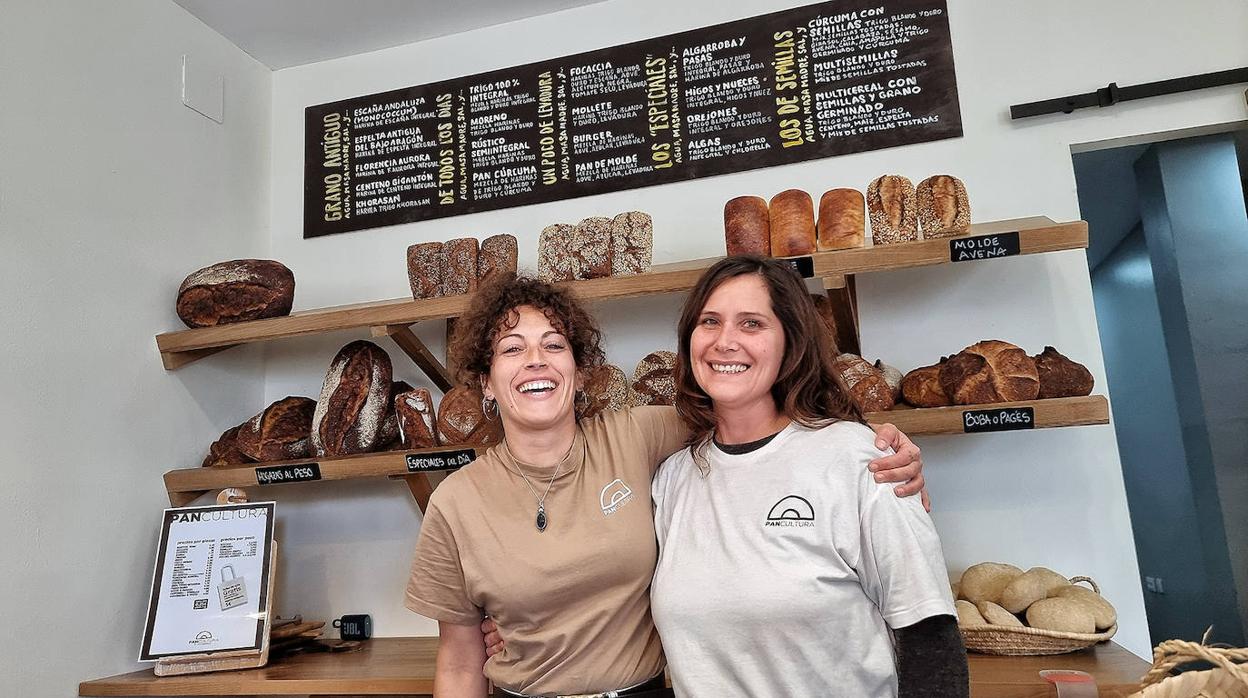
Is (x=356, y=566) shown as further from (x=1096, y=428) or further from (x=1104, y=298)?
(x=1104, y=298)

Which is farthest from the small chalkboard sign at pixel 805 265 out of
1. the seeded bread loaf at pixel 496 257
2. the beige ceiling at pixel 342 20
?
the beige ceiling at pixel 342 20

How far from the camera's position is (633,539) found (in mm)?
1479

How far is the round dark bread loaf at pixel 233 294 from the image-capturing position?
7.98 ft

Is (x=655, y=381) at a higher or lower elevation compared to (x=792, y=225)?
lower

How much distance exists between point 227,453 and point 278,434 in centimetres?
21

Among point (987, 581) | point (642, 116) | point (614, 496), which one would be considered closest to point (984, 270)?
point (987, 581)

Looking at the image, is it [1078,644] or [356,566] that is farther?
[356,566]

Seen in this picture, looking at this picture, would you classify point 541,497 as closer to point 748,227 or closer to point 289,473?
point 748,227

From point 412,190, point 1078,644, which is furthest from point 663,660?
point 412,190

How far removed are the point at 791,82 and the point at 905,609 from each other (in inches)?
68.8

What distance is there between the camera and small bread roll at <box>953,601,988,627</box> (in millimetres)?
1833

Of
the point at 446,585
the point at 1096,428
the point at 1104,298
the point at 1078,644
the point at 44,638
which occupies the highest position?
the point at 1104,298

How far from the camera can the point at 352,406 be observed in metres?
2.37

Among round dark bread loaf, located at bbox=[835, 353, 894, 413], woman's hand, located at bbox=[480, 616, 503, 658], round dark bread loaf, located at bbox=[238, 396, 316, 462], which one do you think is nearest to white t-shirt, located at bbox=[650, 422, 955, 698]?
woman's hand, located at bbox=[480, 616, 503, 658]
